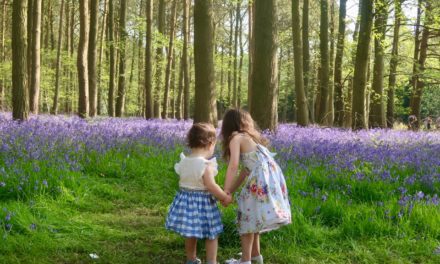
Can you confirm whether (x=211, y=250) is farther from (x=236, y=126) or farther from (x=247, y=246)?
(x=236, y=126)

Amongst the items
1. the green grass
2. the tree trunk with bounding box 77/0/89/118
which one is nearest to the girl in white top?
the green grass

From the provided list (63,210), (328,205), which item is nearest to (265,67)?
(328,205)

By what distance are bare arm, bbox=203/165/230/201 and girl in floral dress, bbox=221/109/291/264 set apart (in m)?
0.13

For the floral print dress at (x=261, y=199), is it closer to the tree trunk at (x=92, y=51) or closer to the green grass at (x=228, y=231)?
the green grass at (x=228, y=231)

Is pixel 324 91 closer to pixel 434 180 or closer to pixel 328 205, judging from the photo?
pixel 434 180

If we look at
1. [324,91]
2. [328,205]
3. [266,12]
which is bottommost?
[328,205]

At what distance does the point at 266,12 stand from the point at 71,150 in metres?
5.34

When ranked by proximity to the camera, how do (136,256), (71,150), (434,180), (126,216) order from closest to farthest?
(136,256), (126,216), (434,180), (71,150)

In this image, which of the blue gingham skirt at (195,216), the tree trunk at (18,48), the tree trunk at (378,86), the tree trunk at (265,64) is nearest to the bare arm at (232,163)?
the blue gingham skirt at (195,216)

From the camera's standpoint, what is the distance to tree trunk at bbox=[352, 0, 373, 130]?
1298 cm

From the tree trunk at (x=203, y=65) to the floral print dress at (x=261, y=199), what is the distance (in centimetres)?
617

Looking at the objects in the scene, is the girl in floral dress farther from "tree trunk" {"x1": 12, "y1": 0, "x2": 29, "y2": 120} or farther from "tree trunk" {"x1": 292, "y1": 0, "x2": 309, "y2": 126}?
"tree trunk" {"x1": 292, "y1": 0, "x2": 309, "y2": 126}

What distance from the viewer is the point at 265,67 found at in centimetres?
1006

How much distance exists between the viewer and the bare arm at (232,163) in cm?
399
